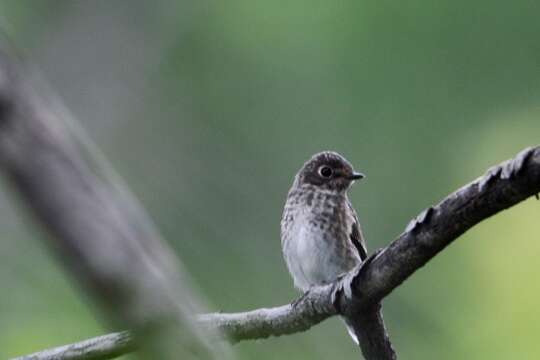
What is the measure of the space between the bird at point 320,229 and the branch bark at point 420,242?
2006 millimetres

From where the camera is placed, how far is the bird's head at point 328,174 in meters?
7.73

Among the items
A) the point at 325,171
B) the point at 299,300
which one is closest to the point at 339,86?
the point at 325,171

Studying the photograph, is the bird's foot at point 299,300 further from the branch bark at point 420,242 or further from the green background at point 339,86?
the green background at point 339,86

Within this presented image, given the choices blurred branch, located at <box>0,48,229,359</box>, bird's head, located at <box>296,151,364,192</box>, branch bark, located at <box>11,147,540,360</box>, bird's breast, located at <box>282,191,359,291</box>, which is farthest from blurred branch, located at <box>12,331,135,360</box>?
blurred branch, located at <box>0,48,229,359</box>

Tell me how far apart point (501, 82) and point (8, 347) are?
28.5ft

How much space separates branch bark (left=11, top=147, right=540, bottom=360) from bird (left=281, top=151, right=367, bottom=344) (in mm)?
2006

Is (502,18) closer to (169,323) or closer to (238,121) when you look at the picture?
(238,121)

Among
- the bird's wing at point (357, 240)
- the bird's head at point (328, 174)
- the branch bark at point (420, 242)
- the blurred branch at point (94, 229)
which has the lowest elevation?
the bird's wing at point (357, 240)

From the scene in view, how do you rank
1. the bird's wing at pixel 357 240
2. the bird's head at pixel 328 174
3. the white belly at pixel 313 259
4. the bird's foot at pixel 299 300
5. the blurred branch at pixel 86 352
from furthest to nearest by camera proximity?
the bird's head at pixel 328 174, the bird's wing at pixel 357 240, the white belly at pixel 313 259, the bird's foot at pixel 299 300, the blurred branch at pixel 86 352

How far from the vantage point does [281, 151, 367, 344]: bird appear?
7.03 meters

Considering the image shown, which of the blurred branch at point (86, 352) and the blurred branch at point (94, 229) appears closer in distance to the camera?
the blurred branch at point (94, 229)

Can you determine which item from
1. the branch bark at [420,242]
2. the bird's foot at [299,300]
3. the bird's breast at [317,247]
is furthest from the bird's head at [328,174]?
the branch bark at [420,242]

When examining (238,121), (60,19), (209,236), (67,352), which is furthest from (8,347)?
(60,19)

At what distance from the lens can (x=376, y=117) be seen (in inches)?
563
